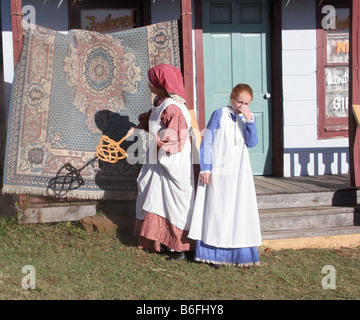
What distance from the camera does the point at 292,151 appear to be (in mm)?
7055

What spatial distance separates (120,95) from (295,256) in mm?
2615

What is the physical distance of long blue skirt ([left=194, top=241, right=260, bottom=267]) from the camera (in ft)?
14.5

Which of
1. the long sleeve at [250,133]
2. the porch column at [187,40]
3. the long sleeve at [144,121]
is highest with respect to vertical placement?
the porch column at [187,40]

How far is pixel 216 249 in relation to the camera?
4.46 m

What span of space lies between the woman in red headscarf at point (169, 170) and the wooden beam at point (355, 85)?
7.09 feet

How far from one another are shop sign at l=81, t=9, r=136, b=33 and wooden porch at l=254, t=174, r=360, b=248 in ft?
9.69

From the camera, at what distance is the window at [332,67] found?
7043 mm

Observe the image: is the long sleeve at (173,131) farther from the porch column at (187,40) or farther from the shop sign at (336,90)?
the shop sign at (336,90)

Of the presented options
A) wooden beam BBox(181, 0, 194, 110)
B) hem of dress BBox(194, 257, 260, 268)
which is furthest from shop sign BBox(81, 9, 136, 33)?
hem of dress BBox(194, 257, 260, 268)

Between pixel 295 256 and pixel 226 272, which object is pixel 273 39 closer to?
pixel 295 256

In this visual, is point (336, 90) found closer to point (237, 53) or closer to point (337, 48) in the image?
point (337, 48)

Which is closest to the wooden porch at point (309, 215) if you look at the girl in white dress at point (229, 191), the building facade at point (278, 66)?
the girl in white dress at point (229, 191)

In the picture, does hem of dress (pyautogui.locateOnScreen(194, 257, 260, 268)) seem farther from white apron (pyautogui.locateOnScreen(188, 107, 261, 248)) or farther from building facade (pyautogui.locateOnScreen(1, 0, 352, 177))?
building facade (pyautogui.locateOnScreen(1, 0, 352, 177))

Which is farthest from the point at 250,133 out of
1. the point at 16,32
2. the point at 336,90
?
the point at 336,90
